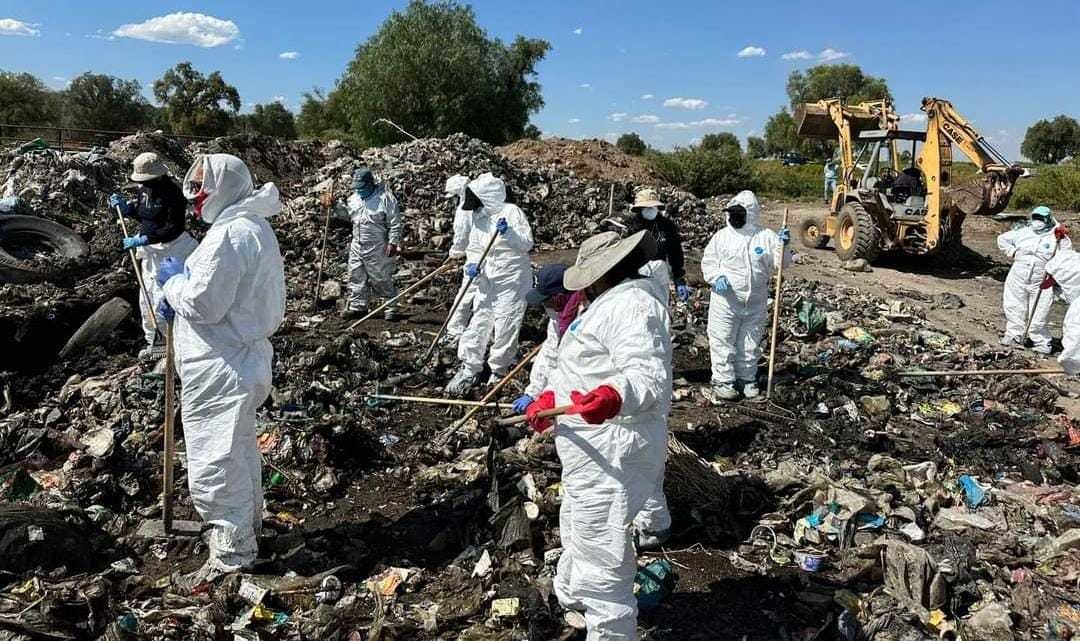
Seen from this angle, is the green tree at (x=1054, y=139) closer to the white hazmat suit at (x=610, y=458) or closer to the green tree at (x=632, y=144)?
the green tree at (x=632, y=144)

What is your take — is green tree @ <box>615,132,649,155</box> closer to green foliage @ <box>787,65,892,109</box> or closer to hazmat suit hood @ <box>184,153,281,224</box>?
green foliage @ <box>787,65,892,109</box>

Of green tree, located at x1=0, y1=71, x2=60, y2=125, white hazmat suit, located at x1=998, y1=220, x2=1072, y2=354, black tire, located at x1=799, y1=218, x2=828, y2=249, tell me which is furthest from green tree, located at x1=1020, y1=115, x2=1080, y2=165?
green tree, located at x1=0, y1=71, x2=60, y2=125

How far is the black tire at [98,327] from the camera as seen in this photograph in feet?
21.3

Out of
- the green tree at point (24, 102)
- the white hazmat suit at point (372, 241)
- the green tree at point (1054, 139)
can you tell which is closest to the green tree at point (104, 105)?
the green tree at point (24, 102)

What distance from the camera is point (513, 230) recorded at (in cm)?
615

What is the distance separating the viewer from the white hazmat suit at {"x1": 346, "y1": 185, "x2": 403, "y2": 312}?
8.23 m

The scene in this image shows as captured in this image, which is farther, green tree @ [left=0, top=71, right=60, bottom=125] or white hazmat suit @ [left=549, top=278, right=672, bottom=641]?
green tree @ [left=0, top=71, right=60, bottom=125]

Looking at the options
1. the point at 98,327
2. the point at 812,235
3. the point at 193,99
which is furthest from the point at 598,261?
the point at 193,99

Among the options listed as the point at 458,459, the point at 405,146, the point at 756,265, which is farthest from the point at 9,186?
the point at 756,265

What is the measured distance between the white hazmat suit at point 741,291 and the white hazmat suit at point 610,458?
11.5ft

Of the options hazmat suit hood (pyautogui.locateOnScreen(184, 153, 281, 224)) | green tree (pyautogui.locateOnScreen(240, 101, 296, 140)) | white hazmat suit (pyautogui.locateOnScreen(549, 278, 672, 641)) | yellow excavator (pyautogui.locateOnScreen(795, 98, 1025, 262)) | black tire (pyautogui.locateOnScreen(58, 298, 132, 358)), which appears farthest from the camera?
green tree (pyautogui.locateOnScreen(240, 101, 296, 140))

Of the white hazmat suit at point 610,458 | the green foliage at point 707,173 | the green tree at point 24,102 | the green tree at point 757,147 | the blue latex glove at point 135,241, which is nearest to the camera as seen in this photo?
the white hazmat suit at point 610,458

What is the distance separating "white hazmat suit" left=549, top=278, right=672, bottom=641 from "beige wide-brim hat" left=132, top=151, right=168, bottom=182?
10.4ft

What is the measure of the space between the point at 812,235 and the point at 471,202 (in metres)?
9.30
